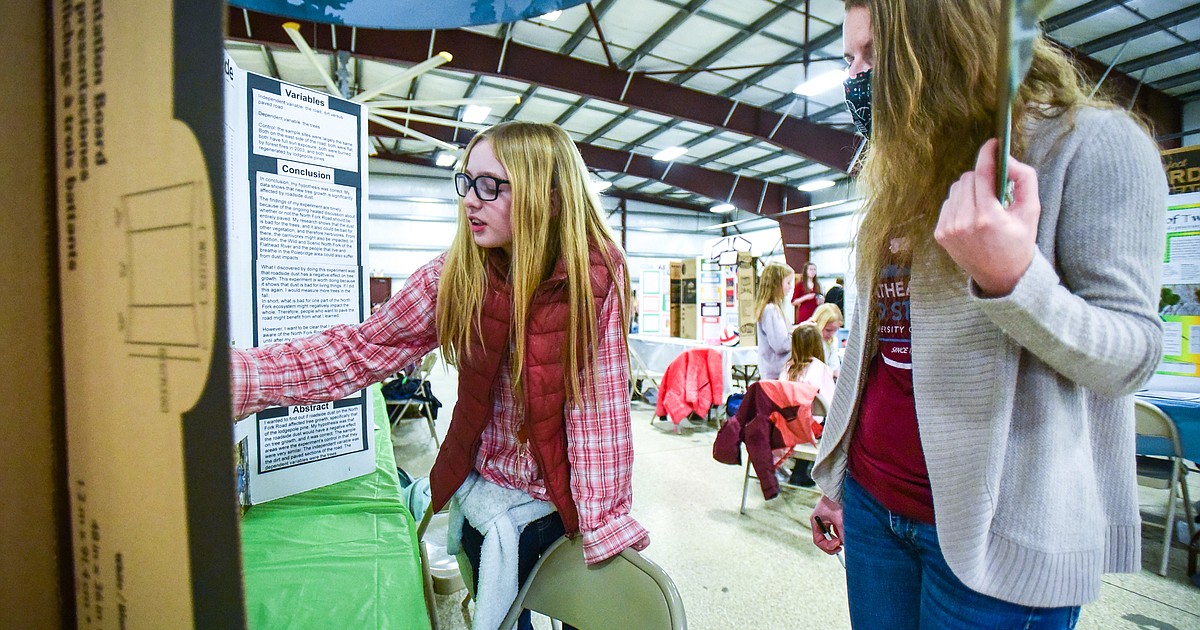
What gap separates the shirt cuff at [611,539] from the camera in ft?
2.98

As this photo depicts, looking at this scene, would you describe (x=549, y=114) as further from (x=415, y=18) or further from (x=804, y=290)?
(x=415, y=18)

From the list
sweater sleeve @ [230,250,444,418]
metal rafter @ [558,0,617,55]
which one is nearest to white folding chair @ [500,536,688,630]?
sweater sleeve @ [230,250,444,418]

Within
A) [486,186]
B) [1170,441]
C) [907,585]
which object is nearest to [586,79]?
[1170,441]

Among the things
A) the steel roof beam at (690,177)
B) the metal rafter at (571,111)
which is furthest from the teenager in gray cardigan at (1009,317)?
the steel roof beam at (690,177)

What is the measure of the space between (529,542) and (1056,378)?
84cm

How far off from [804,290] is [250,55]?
779 centimetres

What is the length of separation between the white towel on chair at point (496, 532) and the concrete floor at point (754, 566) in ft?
3.98

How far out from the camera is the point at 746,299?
18.3 feet

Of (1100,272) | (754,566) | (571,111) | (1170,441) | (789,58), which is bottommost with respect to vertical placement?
(754,566)

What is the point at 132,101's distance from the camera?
181 mm

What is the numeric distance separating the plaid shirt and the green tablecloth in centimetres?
23

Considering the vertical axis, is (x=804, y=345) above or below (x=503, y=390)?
below

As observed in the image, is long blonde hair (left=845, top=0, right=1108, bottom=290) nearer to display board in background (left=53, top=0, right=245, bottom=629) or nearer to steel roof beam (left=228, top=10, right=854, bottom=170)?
display board in background (left=53, top=0, right=245, bottom=629)

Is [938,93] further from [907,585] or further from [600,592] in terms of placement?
[600,592]
